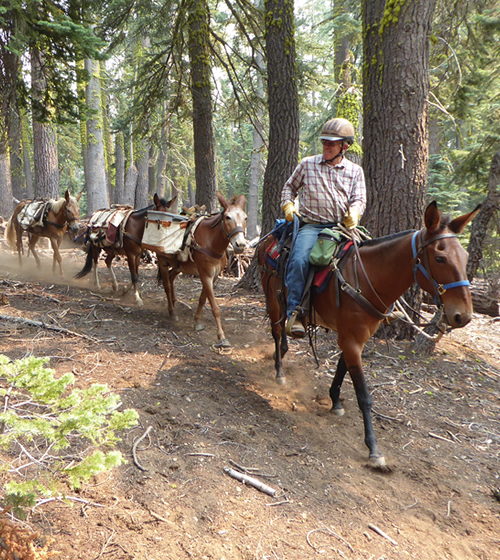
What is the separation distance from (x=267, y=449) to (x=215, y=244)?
369 cm

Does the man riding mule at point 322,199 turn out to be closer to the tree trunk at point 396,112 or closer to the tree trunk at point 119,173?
the tree trunk at point 396,112

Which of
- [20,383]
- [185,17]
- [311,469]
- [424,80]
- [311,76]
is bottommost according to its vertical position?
[311,469]

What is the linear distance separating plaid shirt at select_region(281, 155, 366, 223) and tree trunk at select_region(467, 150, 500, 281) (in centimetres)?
312

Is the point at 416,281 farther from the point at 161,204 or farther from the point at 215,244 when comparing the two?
the point at 161,204

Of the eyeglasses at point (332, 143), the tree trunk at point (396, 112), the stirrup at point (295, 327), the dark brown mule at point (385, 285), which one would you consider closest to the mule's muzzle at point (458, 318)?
the dark brown mule at point (385, 285)

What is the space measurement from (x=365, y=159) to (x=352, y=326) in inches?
145

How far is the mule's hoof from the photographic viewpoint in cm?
400

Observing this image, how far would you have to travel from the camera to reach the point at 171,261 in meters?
7.89

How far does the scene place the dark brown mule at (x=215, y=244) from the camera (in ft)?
20.6

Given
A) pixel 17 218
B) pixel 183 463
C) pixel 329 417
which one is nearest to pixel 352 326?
pixel 329 417

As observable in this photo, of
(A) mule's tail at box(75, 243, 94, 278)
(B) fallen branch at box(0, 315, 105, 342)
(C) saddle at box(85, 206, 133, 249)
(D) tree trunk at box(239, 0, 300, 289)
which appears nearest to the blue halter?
(B) fallen branch at box(0, 315, 105, 342)

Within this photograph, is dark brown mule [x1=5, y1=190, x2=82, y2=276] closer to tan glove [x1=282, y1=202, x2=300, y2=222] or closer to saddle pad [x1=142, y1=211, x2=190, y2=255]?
saddle pad [x1=142, y1=211, x2=190, y2=255]

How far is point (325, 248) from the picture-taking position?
452cm

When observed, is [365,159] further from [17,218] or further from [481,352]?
Result: [17,218]
